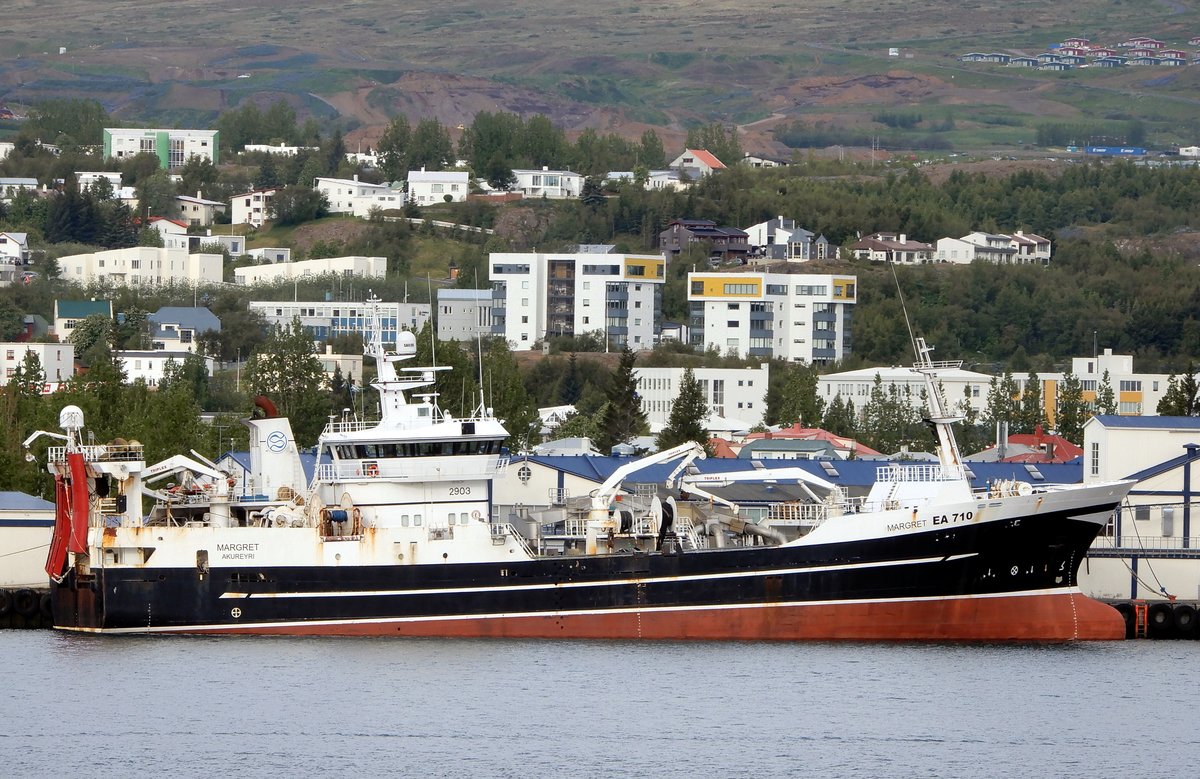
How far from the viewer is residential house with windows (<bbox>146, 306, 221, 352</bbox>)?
150875 millimetres

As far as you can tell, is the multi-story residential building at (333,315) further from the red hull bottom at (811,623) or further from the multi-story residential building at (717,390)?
the red hull bottom at (811,623)

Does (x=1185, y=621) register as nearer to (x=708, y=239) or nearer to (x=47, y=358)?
(x=47, y=358)

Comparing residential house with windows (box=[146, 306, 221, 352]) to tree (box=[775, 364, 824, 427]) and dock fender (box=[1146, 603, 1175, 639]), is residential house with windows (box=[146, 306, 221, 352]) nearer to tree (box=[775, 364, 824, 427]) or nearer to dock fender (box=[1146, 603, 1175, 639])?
tree (box=[775, 364, 824, 427])

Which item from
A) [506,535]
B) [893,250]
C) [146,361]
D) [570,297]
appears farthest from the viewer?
[893,250]

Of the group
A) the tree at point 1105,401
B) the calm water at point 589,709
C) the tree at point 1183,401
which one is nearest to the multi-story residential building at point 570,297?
the tree at point 1105,401

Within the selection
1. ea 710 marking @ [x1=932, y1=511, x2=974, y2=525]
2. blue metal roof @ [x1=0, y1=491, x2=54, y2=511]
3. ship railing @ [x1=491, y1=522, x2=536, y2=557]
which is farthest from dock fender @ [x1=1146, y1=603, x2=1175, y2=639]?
blue metal roof @ [x1=0, y1=491, x2=54, y2=511]

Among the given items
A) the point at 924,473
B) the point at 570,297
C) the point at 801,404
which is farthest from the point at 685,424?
the point at 570,297

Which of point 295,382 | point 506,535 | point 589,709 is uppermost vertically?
point 295,382

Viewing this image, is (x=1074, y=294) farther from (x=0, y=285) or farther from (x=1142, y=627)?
(x=1142, y=627)

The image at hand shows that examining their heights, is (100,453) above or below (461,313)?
below

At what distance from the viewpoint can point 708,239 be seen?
184 meters

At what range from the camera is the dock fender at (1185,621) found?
6262 cm

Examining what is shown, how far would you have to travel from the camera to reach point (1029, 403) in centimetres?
12131

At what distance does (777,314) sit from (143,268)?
51724mm
